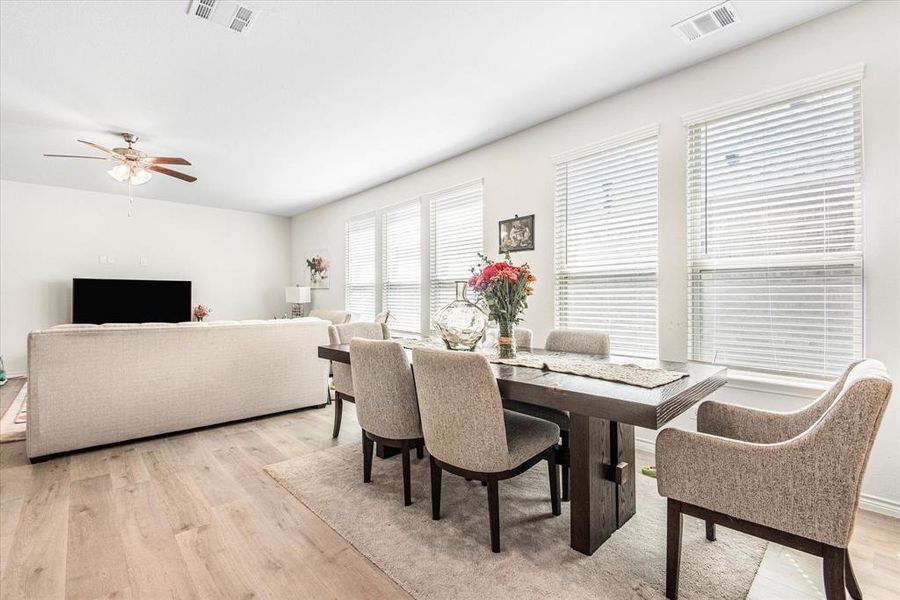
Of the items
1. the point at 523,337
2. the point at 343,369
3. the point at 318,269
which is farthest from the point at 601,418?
the point at 318,269

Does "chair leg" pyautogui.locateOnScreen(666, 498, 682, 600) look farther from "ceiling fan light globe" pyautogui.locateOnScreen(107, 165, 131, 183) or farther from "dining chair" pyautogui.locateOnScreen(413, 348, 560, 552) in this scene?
"ceiling fan light globe" pyautogui.locateOnScreen(107, 165, 131, 183)

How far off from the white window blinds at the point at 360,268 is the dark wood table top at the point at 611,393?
13.9ft

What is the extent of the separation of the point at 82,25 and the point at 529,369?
3.10m

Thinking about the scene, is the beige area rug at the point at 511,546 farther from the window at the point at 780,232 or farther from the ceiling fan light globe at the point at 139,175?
the ceiling fan light globe at the point at 139,175

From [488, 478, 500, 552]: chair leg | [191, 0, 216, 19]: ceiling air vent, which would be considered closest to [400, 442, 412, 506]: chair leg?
[488, 478, 500, 552]: chair leg

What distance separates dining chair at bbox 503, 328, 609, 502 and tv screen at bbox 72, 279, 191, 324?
5998mm

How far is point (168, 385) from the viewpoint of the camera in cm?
317

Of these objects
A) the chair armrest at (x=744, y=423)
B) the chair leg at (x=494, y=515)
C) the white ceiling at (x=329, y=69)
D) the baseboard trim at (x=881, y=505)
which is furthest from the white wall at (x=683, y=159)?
the chair leg at (x=494, y=515)

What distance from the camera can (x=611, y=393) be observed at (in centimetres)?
149

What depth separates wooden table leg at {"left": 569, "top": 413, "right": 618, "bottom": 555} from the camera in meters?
1.70

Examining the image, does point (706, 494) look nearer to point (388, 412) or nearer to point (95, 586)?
point (388, 412)

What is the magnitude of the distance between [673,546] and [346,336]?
2631 millimetres

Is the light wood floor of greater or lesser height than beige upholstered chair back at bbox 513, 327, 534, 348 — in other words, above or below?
below

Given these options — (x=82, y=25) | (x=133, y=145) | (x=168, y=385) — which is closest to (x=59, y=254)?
(x=133, y=145)
